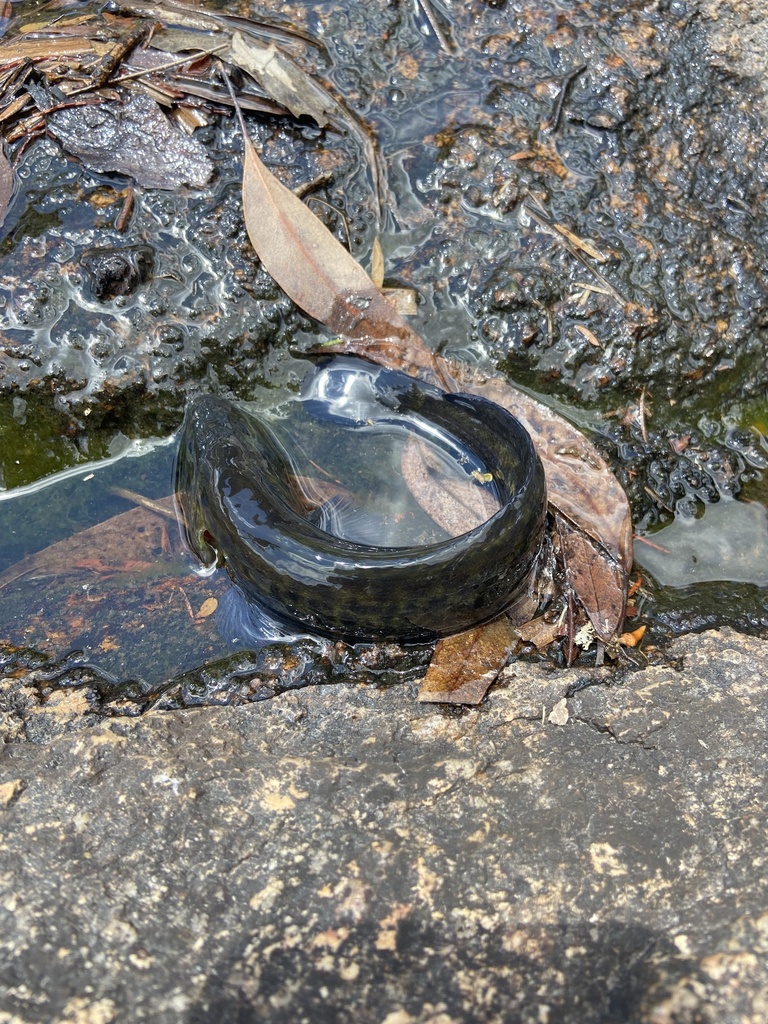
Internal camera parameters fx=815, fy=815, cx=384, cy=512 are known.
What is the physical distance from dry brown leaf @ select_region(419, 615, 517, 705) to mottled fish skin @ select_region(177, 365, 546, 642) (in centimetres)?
6

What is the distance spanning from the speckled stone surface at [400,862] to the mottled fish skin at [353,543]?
0.45 metres

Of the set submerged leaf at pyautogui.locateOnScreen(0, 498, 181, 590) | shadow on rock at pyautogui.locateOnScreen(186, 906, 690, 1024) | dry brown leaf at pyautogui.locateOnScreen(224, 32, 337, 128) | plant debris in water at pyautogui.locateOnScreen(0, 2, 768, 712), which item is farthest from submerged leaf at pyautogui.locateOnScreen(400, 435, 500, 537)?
shadow on rock at pyautogui.locateOnScreen(186, 906, 690, 1024)

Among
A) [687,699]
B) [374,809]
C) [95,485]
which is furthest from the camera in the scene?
[95,485]

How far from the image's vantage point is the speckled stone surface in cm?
180

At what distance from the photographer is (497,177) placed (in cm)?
373

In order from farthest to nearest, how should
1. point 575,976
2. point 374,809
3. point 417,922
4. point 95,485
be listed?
point 95,485, point 374,809, point 417,922, point 575,976

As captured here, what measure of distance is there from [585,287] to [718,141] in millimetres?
1007

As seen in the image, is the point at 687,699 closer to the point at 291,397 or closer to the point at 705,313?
the point at 705,313

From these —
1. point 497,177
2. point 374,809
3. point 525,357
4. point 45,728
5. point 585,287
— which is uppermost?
point 497,177

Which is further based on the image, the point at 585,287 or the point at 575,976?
the point at 585,287

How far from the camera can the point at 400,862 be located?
2111 mm

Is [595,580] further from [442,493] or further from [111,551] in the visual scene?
[111,551]

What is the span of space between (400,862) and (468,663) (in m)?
0.98

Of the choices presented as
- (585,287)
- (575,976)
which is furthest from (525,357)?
(575,976)
